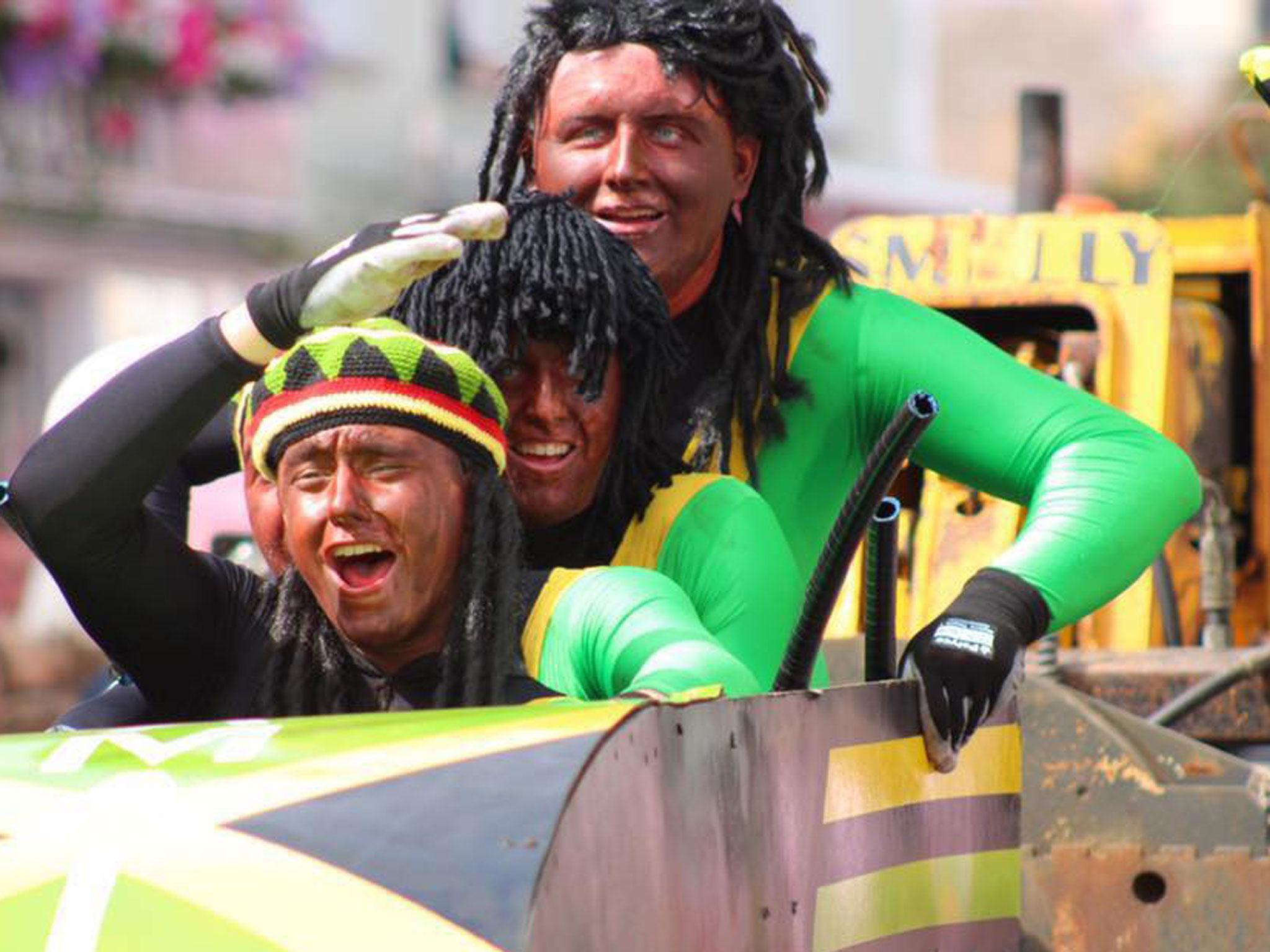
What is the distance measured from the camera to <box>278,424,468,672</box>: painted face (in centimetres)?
349

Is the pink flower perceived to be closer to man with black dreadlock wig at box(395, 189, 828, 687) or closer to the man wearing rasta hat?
man with black dreadlock wig at box(395, 189, 828, 687)

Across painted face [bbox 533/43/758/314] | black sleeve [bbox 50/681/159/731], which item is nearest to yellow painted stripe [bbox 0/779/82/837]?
black sleeve [bbox 50/681/159/731]

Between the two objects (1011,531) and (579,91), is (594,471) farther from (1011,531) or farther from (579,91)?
(1011,531)

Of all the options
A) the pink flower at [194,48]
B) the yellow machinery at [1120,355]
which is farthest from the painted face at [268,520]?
the pink flower at [194,48]

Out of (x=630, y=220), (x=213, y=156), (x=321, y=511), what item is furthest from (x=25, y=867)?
(x=213, y=156)

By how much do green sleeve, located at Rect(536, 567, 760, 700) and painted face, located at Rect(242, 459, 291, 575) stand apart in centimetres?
39

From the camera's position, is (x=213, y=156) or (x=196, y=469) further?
(x=213, y=156)

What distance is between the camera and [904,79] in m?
26.5

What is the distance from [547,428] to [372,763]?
50.5 inches

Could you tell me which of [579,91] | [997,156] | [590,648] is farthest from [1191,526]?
[997,156]

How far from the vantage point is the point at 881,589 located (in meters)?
3.81

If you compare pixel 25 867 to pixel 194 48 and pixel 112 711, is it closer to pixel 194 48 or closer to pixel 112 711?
pixel 112 711

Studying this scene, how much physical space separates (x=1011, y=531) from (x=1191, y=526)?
69cm

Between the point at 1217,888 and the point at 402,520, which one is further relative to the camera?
the point at 1217,888
